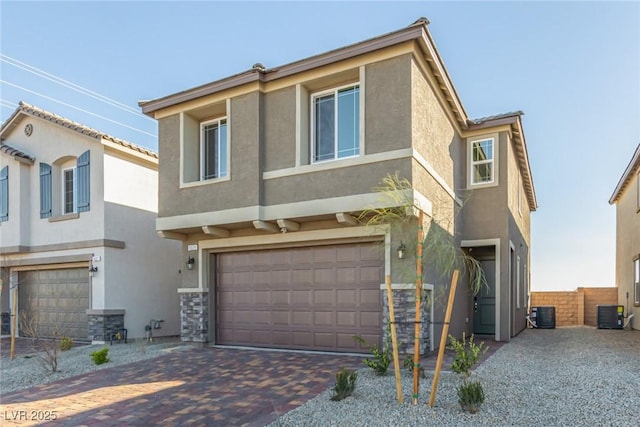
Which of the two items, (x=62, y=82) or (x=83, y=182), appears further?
(x=62, y=82)

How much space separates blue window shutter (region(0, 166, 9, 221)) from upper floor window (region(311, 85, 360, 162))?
11406 millimetres

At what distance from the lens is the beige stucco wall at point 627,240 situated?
15.7 metres

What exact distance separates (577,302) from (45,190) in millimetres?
20936

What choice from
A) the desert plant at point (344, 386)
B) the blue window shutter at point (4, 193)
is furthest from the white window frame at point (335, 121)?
the blue window shutter at point (4, 193)

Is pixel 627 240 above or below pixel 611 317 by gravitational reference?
above

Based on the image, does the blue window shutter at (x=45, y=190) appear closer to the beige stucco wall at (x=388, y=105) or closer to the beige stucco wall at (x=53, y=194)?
the beige stucco wall at (x=53, y=194)

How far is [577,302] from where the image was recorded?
62.2ft

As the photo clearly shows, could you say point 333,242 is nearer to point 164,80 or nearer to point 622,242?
point 164,80

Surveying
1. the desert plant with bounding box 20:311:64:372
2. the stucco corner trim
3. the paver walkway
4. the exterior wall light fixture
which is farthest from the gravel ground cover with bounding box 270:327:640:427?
the desert plant with bounding box 20:311:64:372

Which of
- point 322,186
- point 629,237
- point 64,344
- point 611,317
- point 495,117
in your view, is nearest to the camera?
point 322,186

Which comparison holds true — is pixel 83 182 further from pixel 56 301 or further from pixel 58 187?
pixel 56 301

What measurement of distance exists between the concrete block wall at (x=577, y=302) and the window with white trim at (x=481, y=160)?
9.44m

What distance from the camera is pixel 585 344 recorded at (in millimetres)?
11516

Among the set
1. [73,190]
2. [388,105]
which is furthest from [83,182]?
[388,105]
